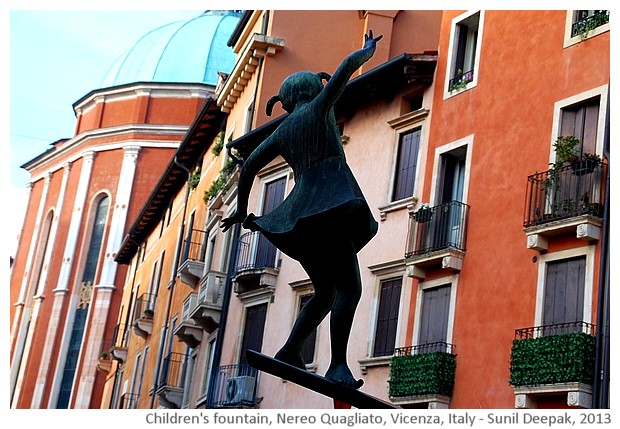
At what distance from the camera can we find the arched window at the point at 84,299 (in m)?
59.2

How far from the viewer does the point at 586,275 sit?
66.8ft

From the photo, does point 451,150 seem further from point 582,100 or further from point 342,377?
point 342,377

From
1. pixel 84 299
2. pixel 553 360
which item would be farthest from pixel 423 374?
pixel 84 299

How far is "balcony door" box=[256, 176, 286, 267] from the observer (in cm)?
3042

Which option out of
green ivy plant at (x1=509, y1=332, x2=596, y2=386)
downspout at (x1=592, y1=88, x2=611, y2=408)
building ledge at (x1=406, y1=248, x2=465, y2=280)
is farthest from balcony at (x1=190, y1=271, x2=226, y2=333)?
downspout at (x1=592, y1=88, x2=611, y2=408)

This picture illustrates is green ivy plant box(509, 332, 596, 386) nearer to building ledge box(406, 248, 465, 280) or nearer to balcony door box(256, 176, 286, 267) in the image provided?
building ledge box(406, 248, 465, 280)

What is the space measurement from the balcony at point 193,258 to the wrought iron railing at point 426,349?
45.9ft

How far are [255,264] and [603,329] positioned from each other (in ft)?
42.4

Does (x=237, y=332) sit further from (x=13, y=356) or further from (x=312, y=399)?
(x=13, y=356)

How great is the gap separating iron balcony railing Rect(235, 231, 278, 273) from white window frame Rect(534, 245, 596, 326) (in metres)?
10.2

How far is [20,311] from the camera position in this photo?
6444 centimetres

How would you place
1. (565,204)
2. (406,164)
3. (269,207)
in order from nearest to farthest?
(565,204)
(406,164)
(269,207)
